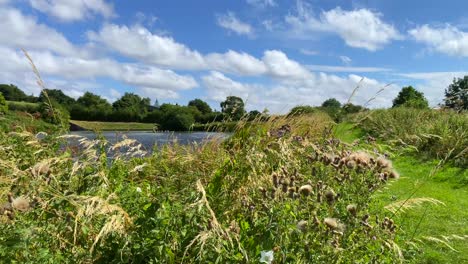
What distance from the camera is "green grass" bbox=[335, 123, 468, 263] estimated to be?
13.4 feet

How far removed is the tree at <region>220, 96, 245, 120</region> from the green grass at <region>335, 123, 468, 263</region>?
1.52 m

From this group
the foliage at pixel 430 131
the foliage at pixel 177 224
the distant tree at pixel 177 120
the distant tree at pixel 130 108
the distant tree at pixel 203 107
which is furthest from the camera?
the distant tree at pixel 130 108

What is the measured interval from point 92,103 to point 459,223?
52.2 feet

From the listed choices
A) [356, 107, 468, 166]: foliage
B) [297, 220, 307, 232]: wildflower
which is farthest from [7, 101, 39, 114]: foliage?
[356, 107, 468, 166]: foliage

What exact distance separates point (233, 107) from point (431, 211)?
3.18 metres

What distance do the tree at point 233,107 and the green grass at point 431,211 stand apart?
152 centimetres

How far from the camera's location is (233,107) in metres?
6.77

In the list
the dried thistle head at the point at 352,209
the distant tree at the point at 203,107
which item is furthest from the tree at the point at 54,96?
the distant tree at the point at 203,107

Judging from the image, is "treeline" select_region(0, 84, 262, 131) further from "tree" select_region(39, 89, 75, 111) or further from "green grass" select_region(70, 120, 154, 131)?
"green grass" select_region(70, 120, 154, 131)

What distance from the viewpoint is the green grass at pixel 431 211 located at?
161 inches

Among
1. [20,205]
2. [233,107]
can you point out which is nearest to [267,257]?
[20,205]

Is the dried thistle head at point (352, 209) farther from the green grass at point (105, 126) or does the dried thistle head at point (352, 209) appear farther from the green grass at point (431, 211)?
the green grass at point (105, 126)

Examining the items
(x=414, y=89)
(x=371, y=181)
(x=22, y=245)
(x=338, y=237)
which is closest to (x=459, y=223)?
(x=371, y=181)

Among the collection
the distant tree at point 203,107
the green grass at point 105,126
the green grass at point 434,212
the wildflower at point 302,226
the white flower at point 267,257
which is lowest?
the green grass at point 434,212
